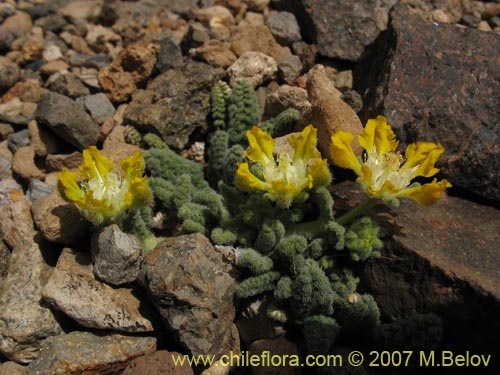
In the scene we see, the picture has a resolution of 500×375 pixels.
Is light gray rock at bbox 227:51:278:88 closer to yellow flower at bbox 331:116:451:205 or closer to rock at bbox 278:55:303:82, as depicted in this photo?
rock at bbox 278:55:303:82

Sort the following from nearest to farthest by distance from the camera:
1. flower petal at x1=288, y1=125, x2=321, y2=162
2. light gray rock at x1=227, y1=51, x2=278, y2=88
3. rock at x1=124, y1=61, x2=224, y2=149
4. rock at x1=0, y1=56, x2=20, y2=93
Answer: flower petal at x1=288, y1=125, x2=321, y2=162, rock at x1=124, y1=61, x2=224, y2=149, light gray rock at x1=227, y1=51, x2=278, y2=88, rock at x1=0, y1=56, x2=20, y2=93

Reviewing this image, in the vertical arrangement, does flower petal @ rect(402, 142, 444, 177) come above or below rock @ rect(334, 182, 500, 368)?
above

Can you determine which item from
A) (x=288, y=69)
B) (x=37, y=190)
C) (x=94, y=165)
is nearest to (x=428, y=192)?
(x=288, y=69)

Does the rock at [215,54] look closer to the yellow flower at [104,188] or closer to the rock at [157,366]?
the yellow flower at [104,188]

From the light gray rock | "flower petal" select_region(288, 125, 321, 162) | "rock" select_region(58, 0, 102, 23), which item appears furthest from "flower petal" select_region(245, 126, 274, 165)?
"rock" select_region(58, 0, 102, 23)

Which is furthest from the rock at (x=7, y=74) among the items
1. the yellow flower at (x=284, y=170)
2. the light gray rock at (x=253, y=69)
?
the yellow flower at (x=284, y=170)

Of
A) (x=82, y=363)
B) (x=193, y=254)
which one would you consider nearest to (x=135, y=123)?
(x=193, y=254)
